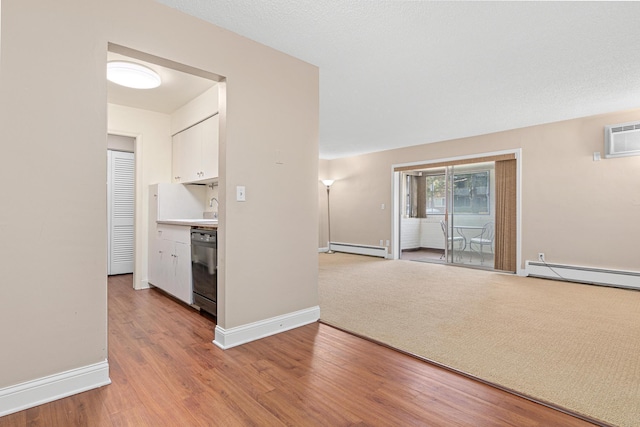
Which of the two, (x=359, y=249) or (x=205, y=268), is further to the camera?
(x=359, y=249)

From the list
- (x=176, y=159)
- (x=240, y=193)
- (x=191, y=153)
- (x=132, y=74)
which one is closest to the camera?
(x=240, y=193)

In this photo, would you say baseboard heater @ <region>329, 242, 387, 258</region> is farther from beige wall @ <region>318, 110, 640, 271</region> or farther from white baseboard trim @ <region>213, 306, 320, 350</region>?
white baseboard trim @ <region>213, 306, 320, 350</region>

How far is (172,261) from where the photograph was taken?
3617 millimetres

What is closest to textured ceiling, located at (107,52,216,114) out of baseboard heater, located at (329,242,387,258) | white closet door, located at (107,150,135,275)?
white closet door, located at (107,150,135,275)

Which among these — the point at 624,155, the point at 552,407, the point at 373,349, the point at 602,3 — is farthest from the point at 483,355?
the point at 624,155

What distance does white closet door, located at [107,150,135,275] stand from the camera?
16.5ft

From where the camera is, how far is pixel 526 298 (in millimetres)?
3777

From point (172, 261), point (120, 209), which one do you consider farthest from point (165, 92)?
point (120, 209)

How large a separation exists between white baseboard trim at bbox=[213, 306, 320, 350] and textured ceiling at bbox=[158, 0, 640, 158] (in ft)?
7.51

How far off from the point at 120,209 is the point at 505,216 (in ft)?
20.9

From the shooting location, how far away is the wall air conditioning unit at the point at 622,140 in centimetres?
414

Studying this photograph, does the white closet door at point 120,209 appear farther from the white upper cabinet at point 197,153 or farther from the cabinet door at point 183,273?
the cabinet door at point 183,273

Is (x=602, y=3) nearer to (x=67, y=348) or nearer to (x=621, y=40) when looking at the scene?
(x=621, y=40)

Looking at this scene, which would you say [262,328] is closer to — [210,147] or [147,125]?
[210,147]
